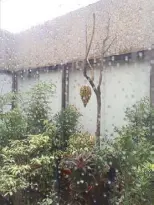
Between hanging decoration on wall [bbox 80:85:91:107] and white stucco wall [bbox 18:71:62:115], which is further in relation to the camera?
white stucco wall [bbox 18:71:62:115]

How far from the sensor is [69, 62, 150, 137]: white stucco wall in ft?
16.4

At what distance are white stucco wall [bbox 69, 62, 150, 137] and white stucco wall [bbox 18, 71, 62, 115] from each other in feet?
1.72

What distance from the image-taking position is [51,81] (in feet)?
20.9

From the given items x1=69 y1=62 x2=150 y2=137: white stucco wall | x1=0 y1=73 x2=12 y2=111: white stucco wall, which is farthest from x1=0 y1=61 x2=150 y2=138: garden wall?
x1=0 y1=73 x2=12 y2=111: white stucco wall

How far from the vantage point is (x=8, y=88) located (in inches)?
300

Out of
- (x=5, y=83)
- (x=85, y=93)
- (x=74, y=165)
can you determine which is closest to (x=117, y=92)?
(x=85, y=93)

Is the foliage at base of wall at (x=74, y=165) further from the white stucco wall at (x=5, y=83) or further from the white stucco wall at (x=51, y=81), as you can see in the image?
the white stucco wall at (x=5, y=83)

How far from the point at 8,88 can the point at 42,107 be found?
103 inches

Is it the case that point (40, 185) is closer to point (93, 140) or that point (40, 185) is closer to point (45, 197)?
point (45, 197)

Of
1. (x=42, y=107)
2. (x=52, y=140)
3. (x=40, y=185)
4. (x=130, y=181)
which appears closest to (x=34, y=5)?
(x=42, y=107)

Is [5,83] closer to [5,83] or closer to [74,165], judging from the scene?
[5,83]

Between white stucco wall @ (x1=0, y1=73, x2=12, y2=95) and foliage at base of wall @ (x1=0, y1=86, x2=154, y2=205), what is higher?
white stucco wall @ (x1=0, y1=73, x2=12, y2=95)

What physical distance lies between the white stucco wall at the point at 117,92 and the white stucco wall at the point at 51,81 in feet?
1.72

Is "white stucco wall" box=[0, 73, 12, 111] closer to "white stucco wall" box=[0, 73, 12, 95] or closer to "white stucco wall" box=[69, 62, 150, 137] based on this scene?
"white stucco wall" box=[0, 73, 12, 95]
